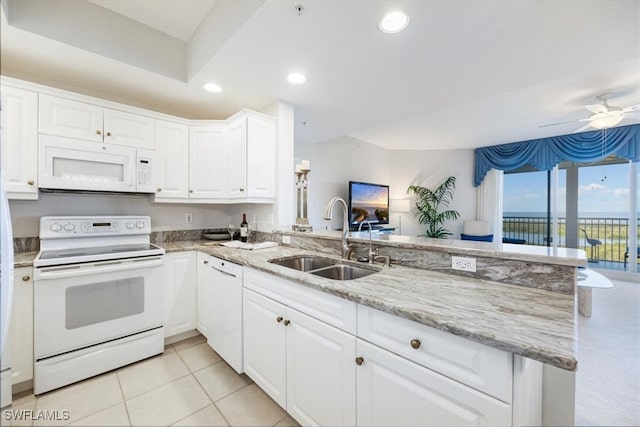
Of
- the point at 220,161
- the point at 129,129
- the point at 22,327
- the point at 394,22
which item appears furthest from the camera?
the point at 220,161

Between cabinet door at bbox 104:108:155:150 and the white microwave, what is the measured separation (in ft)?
0.19

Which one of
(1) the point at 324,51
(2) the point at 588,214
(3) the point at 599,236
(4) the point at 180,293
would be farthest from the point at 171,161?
(3) the point at 599,236

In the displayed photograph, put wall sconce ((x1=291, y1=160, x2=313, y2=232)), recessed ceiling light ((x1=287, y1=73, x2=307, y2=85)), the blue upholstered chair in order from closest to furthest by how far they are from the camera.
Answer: recessed ceiling light ((x1=287, y1=73, x2=307, y2=85)) < wall sconce ((x1=291, y1=160, x2=313, y2=232)) < the blue upholstered chair

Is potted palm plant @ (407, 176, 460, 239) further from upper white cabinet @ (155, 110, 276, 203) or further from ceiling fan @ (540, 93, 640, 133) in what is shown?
upper white cabinet @ (155, 110, 276, 203)

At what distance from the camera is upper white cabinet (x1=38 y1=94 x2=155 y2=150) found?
6.40ft

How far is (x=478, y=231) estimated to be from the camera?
565 centimetres

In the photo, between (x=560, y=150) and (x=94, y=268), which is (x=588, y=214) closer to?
(x=560, y=150)

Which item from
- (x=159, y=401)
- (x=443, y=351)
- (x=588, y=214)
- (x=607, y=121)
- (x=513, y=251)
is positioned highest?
(x=607, y=121)

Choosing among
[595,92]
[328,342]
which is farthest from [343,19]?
[595,92]

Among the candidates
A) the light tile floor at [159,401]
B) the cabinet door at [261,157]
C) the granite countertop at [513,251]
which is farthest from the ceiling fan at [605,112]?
the light tile floor at [159,401]

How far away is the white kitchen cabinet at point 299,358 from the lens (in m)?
1.17

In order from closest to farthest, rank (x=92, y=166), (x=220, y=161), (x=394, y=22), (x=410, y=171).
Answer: (x=394, y=22) → (x=92, y=166) → (x=220, y=161) → (x=410, y=171)

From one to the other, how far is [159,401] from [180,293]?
33.8 inches

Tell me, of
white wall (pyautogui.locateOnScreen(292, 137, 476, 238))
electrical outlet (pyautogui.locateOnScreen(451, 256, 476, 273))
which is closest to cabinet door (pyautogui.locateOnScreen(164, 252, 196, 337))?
electrical outlet (pyautogui.locateOnScreen(451, 256, 476, 273))
